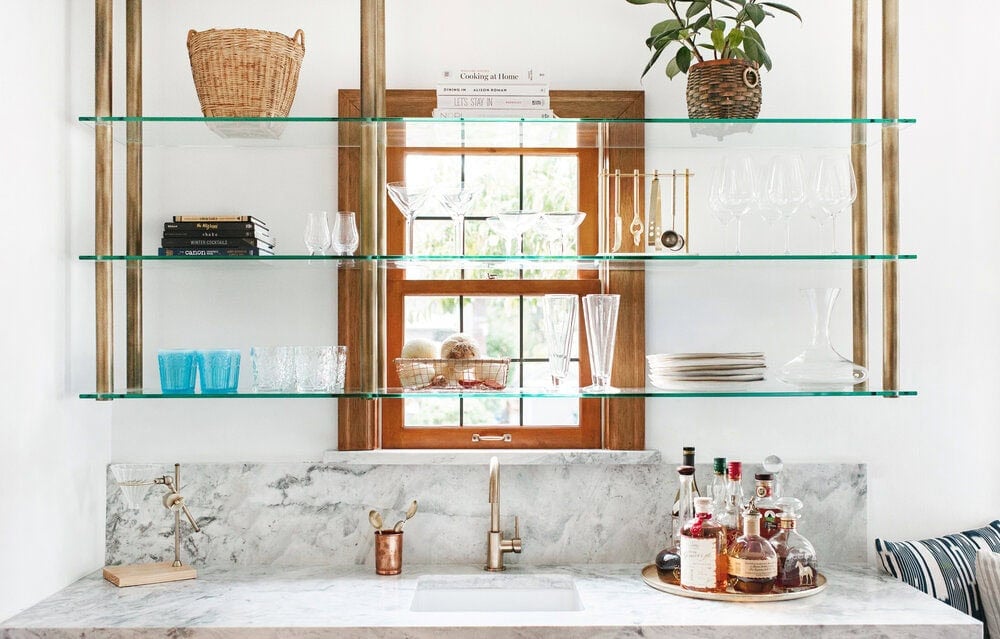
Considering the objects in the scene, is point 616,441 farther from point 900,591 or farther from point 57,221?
point 57,221

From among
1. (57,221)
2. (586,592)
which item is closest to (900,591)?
(586,592)

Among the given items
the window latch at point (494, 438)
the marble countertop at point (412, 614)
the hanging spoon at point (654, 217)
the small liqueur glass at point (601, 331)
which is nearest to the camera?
the marble countertop at point (412, 614)

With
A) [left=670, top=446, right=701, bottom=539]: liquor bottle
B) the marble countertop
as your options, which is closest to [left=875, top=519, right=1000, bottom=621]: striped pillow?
the marble countertop

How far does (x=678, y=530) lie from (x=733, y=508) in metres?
0.16

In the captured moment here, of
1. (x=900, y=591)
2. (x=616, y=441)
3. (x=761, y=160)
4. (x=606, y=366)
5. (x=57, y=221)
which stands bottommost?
(x=900, y=591)

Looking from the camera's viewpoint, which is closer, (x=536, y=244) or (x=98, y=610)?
(x=98, y=610)

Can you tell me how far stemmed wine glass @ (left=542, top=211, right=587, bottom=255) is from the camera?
246cm

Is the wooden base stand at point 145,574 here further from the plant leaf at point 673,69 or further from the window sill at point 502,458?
the plant leaf at point 673,69

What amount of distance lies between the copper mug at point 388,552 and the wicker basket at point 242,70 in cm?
120

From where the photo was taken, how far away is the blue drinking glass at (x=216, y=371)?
7.99ft

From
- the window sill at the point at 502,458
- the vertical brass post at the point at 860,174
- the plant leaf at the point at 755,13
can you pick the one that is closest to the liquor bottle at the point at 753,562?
the window sill at the point at 502,458

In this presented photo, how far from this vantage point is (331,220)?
267 centimetres

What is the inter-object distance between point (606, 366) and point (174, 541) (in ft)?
4.47

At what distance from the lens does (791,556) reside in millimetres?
2293
